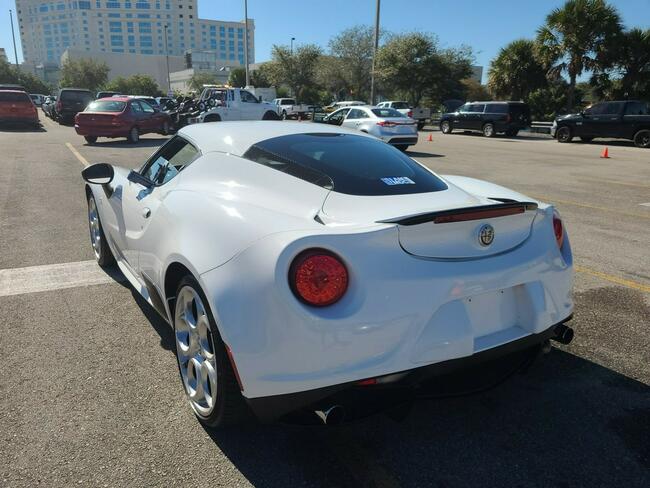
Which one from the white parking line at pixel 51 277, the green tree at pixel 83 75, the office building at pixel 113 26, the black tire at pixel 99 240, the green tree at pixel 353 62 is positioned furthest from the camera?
the office building at pixel 113 26

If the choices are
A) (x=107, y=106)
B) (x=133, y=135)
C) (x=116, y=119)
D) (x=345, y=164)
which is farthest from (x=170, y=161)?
(x=107, y=106)

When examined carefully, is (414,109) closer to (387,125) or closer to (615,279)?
(387,125)

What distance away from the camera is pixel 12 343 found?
341cm

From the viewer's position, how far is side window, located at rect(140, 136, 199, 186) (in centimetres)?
331

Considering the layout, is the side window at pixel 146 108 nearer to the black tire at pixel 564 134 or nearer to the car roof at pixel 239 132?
the car roof at pixel 239 132

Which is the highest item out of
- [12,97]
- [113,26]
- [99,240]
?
[113,26]

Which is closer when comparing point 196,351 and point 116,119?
point 196,351

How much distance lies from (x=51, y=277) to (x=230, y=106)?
18.5 meters

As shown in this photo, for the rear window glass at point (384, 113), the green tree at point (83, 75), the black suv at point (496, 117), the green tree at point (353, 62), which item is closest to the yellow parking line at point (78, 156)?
the rear window glass at point (384, 113)

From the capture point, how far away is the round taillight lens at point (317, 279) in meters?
Result: 1.98

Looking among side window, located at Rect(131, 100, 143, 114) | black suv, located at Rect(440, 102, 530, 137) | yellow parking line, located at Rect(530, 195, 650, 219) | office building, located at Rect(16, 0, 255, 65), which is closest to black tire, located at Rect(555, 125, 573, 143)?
black suv, located at Rect(440, 102, 530, 137)

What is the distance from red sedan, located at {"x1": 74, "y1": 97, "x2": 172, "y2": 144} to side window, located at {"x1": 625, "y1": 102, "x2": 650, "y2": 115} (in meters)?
18.3

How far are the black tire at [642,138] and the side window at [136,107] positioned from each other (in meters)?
18.9

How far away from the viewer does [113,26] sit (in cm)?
17225
